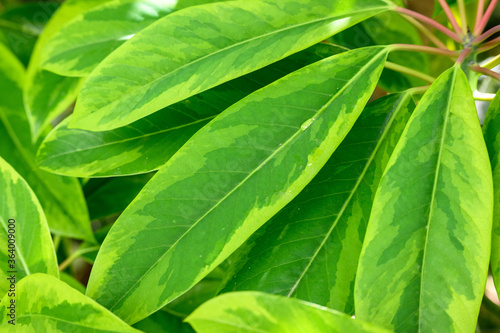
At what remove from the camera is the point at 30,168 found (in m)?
0.79

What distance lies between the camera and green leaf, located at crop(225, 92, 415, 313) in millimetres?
485

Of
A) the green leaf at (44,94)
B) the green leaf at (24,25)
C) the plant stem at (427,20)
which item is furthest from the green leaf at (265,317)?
the green leaf at (24,25)

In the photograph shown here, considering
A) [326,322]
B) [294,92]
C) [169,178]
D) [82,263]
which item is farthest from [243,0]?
[82,263]

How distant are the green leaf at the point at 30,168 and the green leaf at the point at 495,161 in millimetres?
628

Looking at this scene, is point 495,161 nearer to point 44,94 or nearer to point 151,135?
point 151,135

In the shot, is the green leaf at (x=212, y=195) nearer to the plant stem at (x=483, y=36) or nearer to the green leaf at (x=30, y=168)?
the plant stem at (x=483, y=36)

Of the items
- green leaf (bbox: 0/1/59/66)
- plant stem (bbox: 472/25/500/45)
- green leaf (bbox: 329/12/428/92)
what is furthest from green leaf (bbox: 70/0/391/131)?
green leaf (bbox: 0/1/59/66)

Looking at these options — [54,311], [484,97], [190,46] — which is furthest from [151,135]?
[484,97]

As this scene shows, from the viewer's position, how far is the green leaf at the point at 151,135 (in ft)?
1.97

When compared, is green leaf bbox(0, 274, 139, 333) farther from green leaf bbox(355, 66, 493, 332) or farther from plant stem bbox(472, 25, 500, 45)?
plant stem bbox(472, 25, 500, 45)

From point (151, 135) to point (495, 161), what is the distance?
45cm

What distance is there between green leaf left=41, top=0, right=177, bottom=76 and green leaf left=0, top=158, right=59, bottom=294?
0.63 feet

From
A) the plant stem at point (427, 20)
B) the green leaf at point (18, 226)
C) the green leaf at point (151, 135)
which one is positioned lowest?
the green leaf at point (18, 226)

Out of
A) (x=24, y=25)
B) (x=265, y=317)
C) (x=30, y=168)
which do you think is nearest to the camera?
(x=265, y=317)
